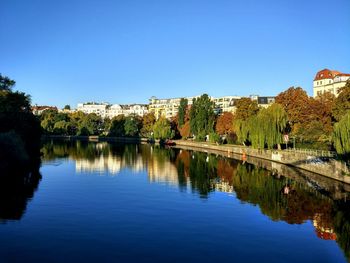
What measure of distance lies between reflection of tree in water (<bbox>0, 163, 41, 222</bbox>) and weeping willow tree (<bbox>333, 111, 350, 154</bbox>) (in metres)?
23.0

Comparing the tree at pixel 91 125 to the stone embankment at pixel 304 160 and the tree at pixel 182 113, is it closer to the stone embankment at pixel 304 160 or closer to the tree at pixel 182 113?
the tree at pixel 182 113

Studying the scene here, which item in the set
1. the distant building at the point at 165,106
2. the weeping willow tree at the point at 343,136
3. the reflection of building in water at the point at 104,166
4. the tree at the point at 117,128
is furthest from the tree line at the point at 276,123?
the distant building at the point at 165,106

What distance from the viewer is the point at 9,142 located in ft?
126

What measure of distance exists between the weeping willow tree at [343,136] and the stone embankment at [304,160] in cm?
124

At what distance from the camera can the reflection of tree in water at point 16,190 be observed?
23016 mm

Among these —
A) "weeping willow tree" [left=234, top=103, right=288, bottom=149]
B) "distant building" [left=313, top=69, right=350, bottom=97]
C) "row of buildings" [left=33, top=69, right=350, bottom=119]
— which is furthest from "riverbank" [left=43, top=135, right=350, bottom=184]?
"distant building" [left=313, top=69, right=350, bottom=97]

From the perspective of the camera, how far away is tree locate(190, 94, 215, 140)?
8581 centimetres

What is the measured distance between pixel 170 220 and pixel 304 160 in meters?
24.6

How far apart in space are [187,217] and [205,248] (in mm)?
5331

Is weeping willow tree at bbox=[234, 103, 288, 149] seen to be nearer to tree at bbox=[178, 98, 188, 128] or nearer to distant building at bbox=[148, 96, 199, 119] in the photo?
tree at bbox=[178, 98, 188, 128]

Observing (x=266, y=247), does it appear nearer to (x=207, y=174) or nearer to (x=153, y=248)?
(x=153, y=248)

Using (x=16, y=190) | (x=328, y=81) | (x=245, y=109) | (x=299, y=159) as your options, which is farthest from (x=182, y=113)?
(x=16, y=190)

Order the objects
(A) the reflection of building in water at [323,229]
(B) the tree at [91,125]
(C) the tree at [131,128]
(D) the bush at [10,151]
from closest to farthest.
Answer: (A) the reflection of building in water at [323,229]
(D) the bush at [10,151]
(C) the tree at [131,128]
(B) the tree at [91,125]

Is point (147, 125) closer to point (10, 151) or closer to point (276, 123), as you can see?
point (276, 123)
